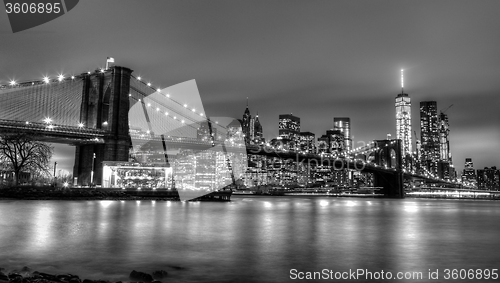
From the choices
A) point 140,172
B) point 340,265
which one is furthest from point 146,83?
point 340,265

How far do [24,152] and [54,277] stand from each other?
114ft

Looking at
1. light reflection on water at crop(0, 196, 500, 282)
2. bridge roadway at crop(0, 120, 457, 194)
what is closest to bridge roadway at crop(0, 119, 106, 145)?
bridge roadway at crop(0, 120, 457, 194)

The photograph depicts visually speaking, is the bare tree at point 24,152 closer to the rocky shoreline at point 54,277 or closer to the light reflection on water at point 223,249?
the light reflection on water at point 223,249

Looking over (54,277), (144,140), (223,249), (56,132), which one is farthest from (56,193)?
(54,277)

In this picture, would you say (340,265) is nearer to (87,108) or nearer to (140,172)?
(140,172)

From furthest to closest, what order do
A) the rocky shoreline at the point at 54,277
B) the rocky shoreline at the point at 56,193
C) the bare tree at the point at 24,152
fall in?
1. the bare tree at the point at 24,152
2. the rocky shoreline at the point at 56,193
3. the rocky shoreline at the point at 54,277

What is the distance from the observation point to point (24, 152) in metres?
38.2

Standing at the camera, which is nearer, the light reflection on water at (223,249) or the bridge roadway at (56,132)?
the light reflection on water at (223,249)

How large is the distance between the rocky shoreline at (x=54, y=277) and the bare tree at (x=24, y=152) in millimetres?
32744

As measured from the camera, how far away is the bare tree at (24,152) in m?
37.8

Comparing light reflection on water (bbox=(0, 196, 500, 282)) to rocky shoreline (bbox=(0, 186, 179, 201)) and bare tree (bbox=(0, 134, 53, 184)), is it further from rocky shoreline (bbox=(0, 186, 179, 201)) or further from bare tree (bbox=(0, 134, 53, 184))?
bare tree (bbox=(0, 134, 53, 184))

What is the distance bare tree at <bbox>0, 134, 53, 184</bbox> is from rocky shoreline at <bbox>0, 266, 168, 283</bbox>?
32744 mm

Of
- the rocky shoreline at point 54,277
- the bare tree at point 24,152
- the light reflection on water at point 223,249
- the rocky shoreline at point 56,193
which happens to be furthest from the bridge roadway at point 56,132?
the rocky shoreline at point 54,277

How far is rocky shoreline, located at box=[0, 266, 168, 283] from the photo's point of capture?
7.04m
